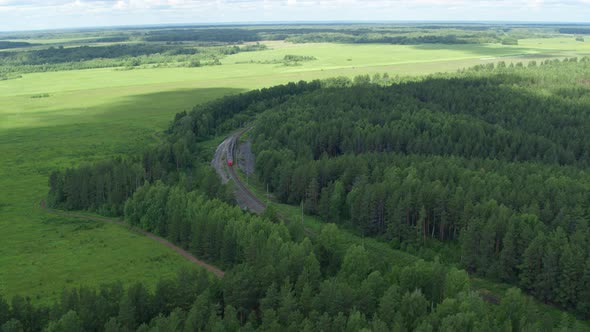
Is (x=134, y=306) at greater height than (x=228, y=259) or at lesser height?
greater

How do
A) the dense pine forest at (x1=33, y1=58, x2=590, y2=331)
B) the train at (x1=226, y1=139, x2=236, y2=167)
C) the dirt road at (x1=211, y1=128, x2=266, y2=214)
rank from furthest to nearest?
the train at (x1=226, y1=139, x2=236, y2=167)
the dirt road at (x1=211, y1=128, x2=266, y2=214)
the dense pine forest at (x1=33, y1=58, x2=590, y2=331)

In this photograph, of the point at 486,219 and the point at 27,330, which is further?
the point at 486,219

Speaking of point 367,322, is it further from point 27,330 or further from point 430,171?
point 430,171

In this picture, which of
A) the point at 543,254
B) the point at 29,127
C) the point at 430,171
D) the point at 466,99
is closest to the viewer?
the point at 543,254

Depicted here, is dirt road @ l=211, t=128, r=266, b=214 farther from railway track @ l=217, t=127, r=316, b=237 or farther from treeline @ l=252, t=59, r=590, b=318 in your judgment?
treeline @ l=252, t=59, r=590, b=318

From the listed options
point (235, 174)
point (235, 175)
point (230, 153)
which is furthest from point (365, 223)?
point (230, 153)

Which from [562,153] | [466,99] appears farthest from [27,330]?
[466,99]

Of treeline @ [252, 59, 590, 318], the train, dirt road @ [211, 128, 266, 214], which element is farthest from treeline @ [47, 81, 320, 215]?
treeline @ [252, 59, 590, 318]
